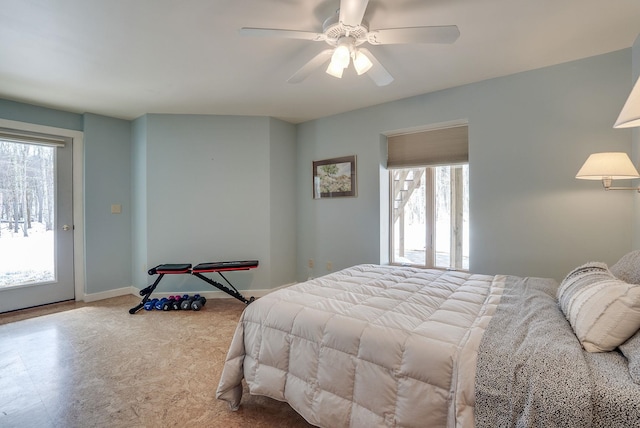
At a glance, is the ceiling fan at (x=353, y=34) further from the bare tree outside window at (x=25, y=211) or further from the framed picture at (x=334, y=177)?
the bare tree outside window at (x=25, y=211)

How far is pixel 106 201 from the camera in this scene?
4.00 metres

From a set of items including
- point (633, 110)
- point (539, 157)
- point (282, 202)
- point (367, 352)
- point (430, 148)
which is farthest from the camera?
point (282, 202)

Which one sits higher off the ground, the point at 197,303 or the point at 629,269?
the point at 629,269

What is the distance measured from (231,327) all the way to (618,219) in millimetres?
3554

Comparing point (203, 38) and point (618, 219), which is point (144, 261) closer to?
point (203, 38)

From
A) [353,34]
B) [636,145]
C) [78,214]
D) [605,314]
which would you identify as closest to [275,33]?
[353,34]

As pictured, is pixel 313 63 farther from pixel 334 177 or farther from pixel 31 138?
pixel 31 138

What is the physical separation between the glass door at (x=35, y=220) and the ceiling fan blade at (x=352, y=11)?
4.02 meters

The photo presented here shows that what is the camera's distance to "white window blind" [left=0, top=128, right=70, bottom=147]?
3340 millimetres

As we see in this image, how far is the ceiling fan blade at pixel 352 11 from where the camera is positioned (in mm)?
1466

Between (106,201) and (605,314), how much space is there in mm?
4974

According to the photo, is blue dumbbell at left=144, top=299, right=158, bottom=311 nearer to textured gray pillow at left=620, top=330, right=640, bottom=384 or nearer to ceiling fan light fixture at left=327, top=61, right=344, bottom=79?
ceiling fan light fixture at left=327, top=61, right=344, bottom=79

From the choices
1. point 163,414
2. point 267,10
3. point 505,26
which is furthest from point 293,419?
point 505,26

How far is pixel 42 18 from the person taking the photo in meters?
1.93
